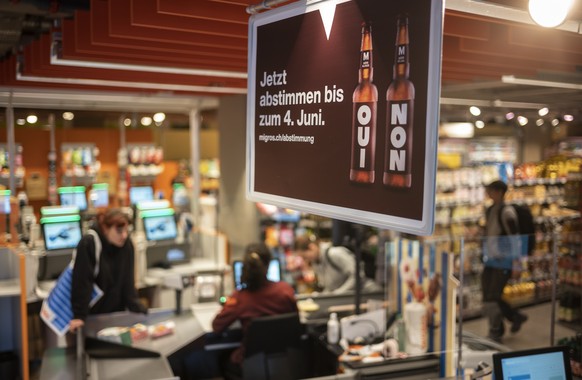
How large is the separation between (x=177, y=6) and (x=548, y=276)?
4144 mm

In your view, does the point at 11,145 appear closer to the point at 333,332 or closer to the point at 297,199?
the point at 333,332

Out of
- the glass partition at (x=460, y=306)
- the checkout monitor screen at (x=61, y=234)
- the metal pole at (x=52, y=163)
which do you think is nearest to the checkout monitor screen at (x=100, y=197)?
the metal pole at (x=52, y=163)

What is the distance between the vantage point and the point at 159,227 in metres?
7.55

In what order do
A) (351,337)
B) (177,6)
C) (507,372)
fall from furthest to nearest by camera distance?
(351,337), (177,6), (507,372)

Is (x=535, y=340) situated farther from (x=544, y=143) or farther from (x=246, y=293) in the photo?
(x=544, y=143)

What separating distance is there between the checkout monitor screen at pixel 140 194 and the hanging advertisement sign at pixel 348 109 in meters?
8.04

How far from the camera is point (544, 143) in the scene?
41.5 ft

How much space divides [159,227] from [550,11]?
6159 mm

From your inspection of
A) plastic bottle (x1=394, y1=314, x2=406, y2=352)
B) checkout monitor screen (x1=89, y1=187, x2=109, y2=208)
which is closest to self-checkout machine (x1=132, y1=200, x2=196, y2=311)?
checkout monitor screen (x1=89, y1=187, x2=109, y2=208)

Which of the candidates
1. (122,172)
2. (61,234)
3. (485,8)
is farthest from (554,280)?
(122,172)

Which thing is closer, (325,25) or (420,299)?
(325,25)

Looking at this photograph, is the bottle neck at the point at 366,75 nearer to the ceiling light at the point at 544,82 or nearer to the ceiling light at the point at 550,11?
the ceiling light at the point at 550,11

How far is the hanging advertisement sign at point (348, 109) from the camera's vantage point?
168cm

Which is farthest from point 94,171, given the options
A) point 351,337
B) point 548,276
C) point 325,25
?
point 325,25
